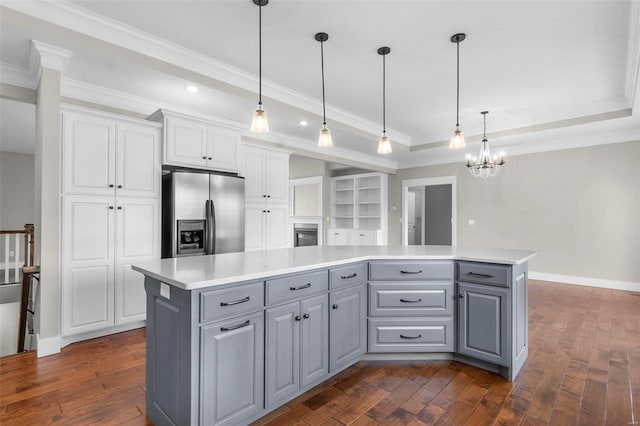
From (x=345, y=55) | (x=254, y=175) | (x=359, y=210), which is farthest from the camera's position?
(x=359, y=210)

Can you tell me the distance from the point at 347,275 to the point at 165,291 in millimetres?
1252

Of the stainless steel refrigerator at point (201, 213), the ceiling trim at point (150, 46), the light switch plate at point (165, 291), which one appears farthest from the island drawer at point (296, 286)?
the ceiling trim at point (150, 46)

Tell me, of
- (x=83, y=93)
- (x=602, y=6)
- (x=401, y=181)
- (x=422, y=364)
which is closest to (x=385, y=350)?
(x=422, y=364)

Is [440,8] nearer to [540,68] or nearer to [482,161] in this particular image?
[540,68]

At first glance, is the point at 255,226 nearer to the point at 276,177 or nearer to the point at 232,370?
the point at 276,177

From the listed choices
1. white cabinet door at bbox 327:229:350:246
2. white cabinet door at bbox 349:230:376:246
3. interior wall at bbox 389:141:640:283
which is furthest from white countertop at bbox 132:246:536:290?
white cabinet door at bbox 327:229:350:246

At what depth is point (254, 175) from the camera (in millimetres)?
4625

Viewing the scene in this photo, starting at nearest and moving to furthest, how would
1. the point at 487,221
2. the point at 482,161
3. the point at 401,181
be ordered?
the point at 482,161 → the point at 487,221 → the point at 401,181

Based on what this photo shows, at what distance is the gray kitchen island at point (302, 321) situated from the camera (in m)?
1.66

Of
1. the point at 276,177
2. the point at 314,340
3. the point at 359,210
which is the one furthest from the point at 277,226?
the point at 359,210

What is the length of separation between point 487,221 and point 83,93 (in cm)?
679

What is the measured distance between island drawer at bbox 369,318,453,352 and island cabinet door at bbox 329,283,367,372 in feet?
0.33

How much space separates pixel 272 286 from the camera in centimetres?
193

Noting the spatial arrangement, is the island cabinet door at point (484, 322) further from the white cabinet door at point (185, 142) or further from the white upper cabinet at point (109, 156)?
the white upper cabinet at point (109, 156)
